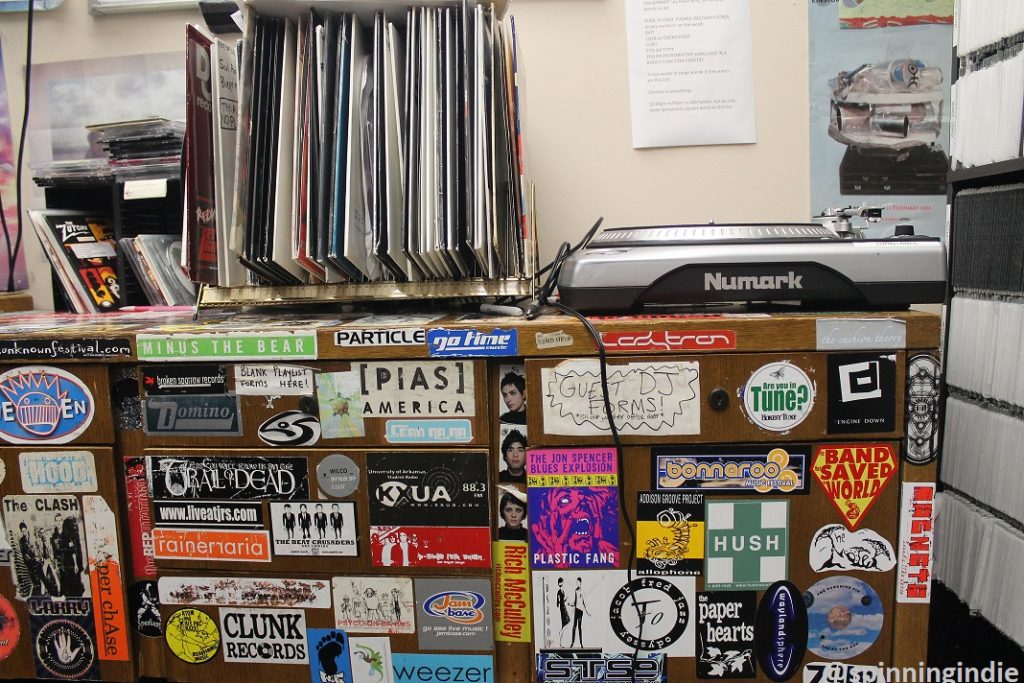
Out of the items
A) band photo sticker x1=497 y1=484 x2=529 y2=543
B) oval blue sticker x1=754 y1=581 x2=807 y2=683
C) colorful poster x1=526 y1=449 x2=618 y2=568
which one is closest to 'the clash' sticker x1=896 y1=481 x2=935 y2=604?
oval blue sticker x1=754 y1=581 x2=807 y2=683

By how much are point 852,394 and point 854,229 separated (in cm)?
24

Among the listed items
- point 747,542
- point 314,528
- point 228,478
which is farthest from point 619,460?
point 228,478

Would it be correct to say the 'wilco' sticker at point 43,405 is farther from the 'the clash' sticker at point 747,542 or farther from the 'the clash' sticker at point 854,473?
the 'the clash' sticker at point 854,473

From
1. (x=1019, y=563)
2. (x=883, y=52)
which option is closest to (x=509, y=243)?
(x=883, y=52)

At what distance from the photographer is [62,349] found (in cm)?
81

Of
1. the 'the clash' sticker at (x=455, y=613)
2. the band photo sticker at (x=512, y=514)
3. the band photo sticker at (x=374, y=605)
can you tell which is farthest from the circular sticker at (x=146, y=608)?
the band photo sticker at (x=512, y=514)

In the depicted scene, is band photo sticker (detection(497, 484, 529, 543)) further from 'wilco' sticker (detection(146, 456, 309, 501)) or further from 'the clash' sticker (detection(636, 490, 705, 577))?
'wilco' sticker (detection(146, 456, 309, 501))

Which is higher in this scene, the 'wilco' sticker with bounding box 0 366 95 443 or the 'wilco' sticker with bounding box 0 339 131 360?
the 'wilco' sticker with bounding box 0 339 131 360

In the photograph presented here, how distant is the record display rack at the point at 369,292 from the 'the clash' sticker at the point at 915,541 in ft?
1.83

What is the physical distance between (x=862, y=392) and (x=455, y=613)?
1.90ft

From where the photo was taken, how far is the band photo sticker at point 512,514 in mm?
782

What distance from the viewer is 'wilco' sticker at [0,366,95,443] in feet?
2.70

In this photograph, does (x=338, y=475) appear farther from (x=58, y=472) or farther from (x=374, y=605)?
(x=58, y=472)

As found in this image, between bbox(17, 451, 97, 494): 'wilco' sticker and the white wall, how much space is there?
86 cm
